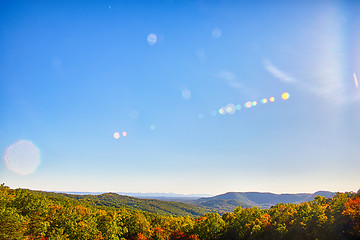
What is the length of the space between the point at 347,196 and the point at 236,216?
3255 centimetres

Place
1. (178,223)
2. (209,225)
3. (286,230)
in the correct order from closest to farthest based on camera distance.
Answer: (286,230) < (209,225) < (178,223)

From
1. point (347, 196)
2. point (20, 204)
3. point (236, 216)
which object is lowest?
point (236, 216)

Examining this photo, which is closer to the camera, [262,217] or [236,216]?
[262,217]

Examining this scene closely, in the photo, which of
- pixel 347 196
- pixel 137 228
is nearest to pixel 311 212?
pixel 347 196

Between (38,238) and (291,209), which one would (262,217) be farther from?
(38,238)

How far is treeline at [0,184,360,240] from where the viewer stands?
40500 millimetres

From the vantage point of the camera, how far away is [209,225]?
219ft

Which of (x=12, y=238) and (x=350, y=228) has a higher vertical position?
(x=350, y=228)

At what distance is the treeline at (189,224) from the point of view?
4050 cm

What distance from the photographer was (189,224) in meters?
70.7

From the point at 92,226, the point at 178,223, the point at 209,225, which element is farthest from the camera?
the point at 178,223

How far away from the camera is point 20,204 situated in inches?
2197

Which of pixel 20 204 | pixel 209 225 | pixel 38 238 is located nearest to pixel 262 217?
pixel 209 225

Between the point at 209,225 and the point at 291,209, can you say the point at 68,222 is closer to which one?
the point at 209,225
